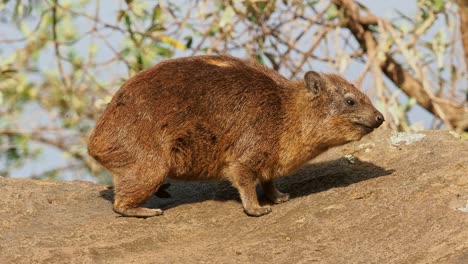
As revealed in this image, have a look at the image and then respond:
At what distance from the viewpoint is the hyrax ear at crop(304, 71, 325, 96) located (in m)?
6.43

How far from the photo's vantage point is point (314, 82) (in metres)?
6.45

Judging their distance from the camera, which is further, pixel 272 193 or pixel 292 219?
pixel 272 193

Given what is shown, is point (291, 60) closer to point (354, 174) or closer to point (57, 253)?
point (354, 174)

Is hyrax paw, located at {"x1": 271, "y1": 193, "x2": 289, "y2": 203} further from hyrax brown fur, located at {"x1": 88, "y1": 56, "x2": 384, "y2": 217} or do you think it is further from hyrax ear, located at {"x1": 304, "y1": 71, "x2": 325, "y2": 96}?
hyrax ear, located at {"x1": 304, "y1": 71, "x2": 325, "y2": 96}

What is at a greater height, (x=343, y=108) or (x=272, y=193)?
(x=343, y=108)

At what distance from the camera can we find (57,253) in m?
5.34

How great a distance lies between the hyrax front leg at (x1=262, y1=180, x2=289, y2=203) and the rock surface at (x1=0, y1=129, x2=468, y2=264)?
0.40 feet

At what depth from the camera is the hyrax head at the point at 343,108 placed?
20.9 feet

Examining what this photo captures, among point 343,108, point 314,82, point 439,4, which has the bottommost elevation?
point 343,108

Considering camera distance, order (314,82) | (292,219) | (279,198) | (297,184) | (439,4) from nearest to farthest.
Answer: (292,219) < (279,198) < (314,82) < (297,184) < (439,4)

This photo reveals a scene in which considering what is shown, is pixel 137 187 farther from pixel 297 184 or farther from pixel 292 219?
pixel 297 184

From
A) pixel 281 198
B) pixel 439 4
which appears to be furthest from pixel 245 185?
pixel 439 4

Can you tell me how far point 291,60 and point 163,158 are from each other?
3.63m

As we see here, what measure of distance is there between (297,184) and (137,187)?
1.32 metres
